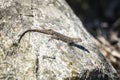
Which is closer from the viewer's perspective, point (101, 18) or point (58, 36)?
point (58, 36)

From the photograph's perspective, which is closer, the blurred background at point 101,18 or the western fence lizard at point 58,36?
the western fence lizard at point 58,36

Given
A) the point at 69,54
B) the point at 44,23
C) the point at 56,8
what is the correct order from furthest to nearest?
the point at 56,8 → the point at 44,23 → the point at 69,54

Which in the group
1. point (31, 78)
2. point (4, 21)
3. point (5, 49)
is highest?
point (4, 21)

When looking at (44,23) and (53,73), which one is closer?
(53,73)

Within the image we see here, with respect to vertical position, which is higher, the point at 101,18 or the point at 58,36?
the point at 101,18

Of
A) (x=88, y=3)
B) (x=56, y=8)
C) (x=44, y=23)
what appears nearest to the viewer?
(x=44, y=23)

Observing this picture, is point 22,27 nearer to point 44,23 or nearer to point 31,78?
point 44,23

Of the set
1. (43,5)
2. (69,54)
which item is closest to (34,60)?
(69,54)

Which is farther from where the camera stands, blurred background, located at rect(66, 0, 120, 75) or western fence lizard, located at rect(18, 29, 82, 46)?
blurred background, located at rect(66, 0, 120, 75)
